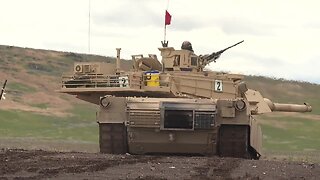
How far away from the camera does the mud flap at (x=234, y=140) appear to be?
19.8 metres

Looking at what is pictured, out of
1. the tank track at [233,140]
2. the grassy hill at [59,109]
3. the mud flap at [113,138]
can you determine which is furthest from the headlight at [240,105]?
the grassy hill at [59,109]

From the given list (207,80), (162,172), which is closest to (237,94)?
(207,80)

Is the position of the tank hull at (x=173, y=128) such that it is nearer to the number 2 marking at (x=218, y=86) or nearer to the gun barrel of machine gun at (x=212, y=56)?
the number 2 marking at (x=218, y=86)

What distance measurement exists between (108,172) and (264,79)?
7370 cm

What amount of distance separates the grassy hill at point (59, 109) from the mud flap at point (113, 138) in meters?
18.4

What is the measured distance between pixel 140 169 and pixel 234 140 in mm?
5858

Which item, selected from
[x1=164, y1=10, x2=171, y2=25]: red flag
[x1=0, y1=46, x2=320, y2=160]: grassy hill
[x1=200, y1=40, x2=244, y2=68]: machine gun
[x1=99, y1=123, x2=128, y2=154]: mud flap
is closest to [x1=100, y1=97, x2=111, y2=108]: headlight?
[x1=99, y1=123, x2=128, y2=154]: mud flap

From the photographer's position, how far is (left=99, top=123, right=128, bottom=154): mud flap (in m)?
20.2

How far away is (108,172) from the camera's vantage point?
13.7 m

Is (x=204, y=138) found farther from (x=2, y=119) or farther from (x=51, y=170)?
(x=2, y=119)

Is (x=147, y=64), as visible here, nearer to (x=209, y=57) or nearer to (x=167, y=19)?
(x=209, y=57)

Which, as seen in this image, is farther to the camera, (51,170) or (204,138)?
(204,138)

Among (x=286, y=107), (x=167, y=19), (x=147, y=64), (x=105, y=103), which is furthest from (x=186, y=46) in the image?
(x=105, y=103)

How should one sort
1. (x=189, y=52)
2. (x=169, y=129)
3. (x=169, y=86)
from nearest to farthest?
(x=169, y=129), (x=169, y=86), (x=189, y=52)
